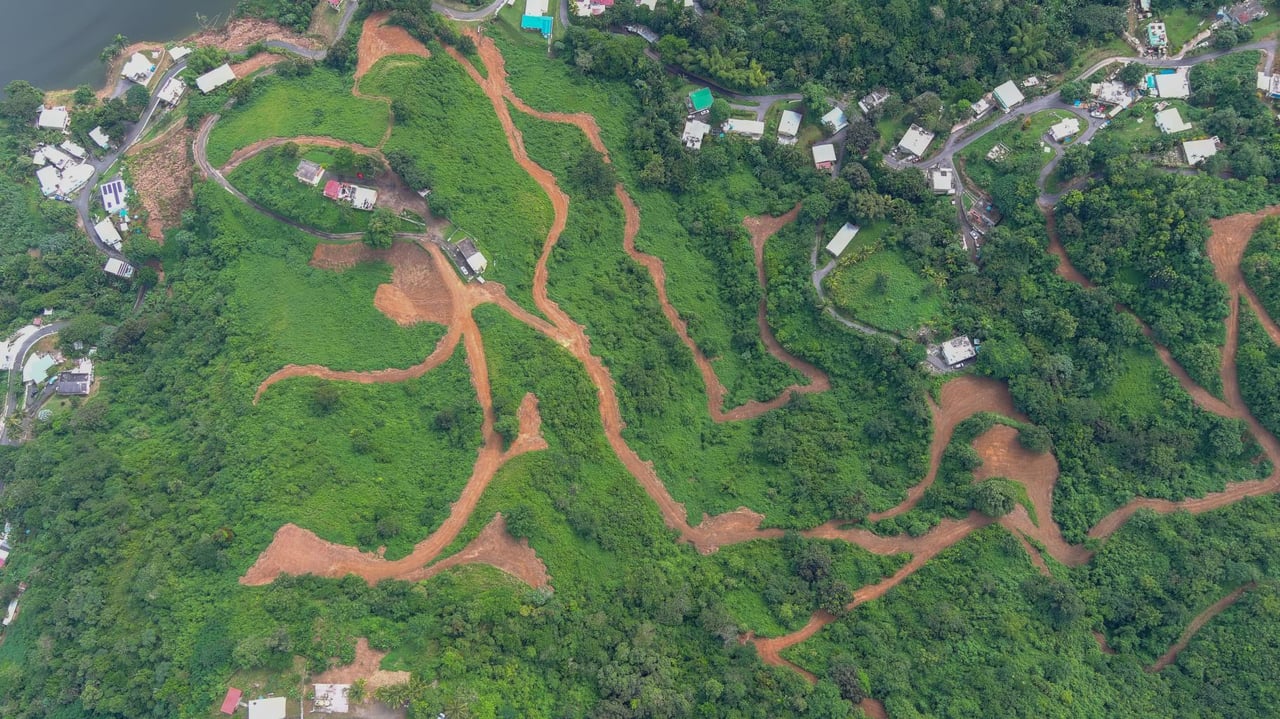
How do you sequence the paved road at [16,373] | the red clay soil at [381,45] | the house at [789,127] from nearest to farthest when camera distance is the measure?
the paved road at [16,373]
the red clay soil at [381,45]
the house at [789,127]

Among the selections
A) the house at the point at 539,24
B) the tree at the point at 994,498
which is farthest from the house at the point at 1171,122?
the house at the point at 539,24

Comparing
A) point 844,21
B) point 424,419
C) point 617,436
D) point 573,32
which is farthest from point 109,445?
point 844,21

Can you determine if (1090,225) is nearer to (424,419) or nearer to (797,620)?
(797,620)

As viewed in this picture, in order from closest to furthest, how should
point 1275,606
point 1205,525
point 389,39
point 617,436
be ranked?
point 1275,606, point 1205,525, point 617,436, point 389,39

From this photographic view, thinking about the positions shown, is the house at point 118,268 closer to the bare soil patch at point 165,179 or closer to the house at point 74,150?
the bare soil patch at point 165,179

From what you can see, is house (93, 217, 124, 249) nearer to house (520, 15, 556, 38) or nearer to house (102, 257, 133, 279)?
house (102, 257, 133, 279)

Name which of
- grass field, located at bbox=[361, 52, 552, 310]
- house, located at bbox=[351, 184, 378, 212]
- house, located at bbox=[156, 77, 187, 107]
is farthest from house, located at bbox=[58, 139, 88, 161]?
house, located at bbox=[351, 184, 378, 212]

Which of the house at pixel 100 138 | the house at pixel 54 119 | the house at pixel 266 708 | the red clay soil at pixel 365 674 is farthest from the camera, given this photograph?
the house at pixel 54 119
